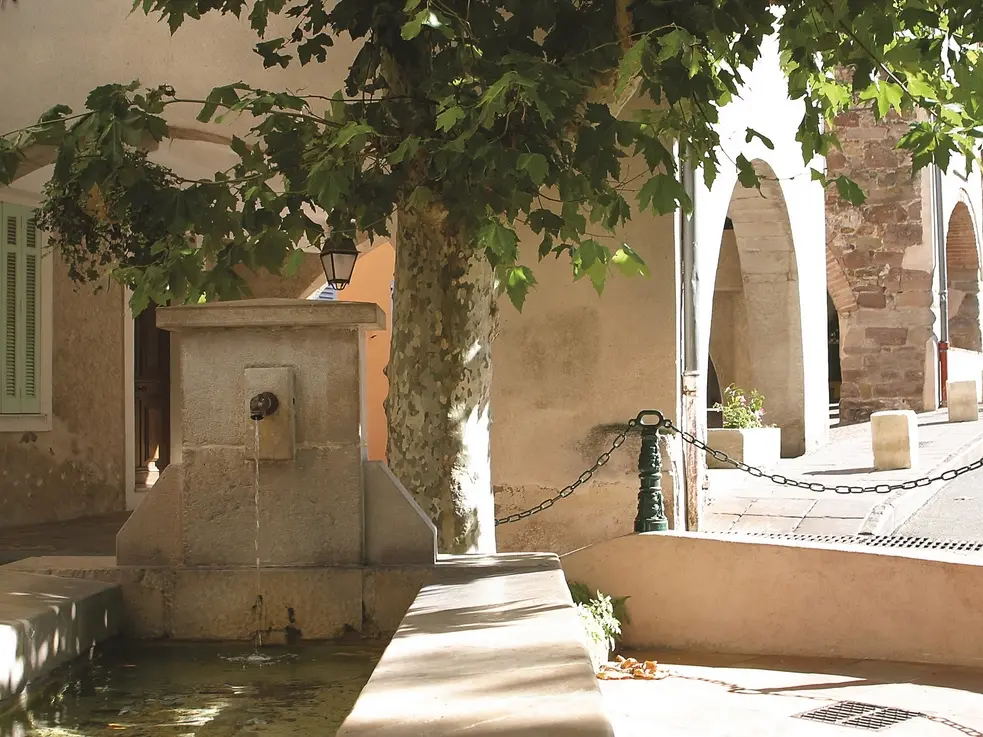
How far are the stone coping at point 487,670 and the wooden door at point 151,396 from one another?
948cm

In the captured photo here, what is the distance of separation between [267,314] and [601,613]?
10.2ft

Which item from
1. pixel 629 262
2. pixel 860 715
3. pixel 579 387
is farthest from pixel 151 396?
pixel 860 715

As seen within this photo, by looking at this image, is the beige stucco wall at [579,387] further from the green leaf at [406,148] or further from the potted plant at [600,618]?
the green leaf at [406,148]

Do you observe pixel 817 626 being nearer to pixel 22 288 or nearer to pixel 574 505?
pixel 574 505

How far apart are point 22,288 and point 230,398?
6.83 metres

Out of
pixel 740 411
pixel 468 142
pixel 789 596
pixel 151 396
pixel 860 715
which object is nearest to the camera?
pixel 468 142

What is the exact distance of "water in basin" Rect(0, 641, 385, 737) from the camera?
11.5 ft

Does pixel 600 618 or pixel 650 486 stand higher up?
pixel 650 486

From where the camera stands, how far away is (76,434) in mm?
11336

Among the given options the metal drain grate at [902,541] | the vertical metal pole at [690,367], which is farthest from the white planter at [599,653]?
the vertical metal pole at [690,367]

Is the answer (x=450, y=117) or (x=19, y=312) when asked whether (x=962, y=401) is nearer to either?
(x=19, y=312)

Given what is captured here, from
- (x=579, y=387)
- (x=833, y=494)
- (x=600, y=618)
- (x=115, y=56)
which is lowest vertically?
(x=600, y=618)

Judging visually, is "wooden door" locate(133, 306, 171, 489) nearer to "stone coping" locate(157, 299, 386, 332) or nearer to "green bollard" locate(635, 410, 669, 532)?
"green bollard" locate(635, 410, 669, 532)

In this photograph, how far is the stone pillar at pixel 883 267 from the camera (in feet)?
65.3
